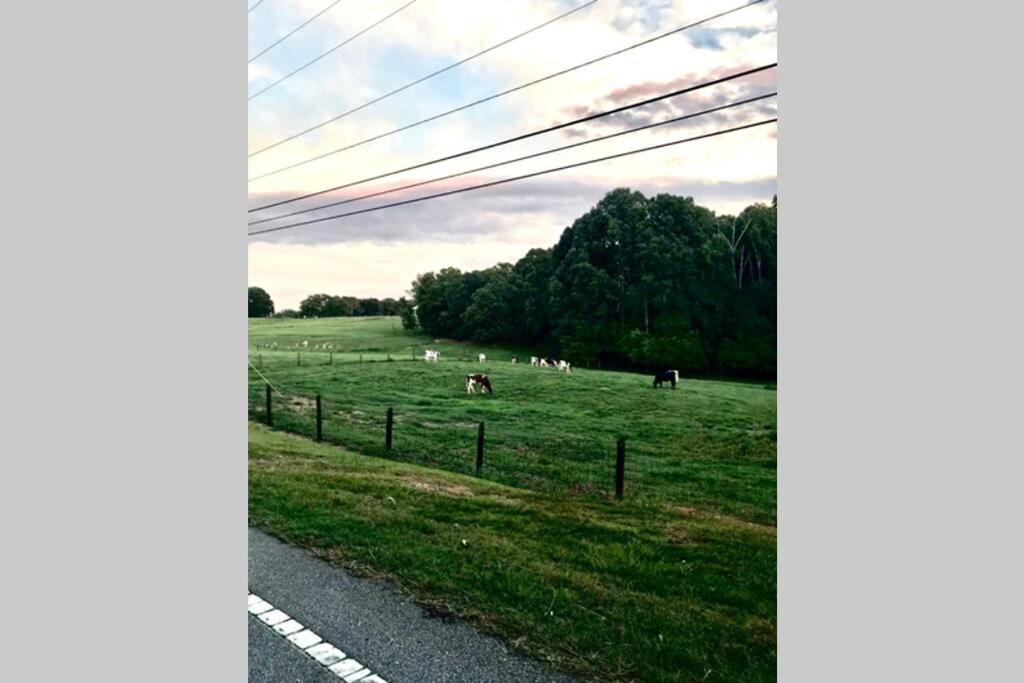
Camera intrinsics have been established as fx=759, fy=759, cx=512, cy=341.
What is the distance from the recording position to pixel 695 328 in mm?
2188

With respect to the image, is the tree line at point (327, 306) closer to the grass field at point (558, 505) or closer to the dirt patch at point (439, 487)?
the grass field at point (558, 505)

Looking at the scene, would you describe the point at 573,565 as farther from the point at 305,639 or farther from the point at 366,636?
the point at 305,639

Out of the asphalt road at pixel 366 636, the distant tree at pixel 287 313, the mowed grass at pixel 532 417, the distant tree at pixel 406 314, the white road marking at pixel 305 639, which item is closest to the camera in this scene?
the mowed grass at pixel 532 417

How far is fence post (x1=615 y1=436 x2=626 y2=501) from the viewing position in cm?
235

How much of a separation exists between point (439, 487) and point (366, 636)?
23.7 inches

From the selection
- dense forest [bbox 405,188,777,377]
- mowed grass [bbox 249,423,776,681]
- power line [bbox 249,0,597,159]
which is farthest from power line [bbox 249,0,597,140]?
mowed grass [bbox 249,423,776,681]

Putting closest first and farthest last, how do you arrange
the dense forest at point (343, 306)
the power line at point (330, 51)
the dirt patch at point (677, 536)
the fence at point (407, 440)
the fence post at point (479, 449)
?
the dirt patch at point (677, 536), the fence at point (407, 440), the fence post at point (479, 449), the power line at point (330, 51), the dense forest at point (343, 306)

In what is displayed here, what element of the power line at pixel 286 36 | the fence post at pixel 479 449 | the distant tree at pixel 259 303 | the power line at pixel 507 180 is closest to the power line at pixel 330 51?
the power line at pixel 286 36

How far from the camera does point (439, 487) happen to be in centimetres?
291

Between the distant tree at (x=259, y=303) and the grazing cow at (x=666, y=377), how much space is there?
214 cm

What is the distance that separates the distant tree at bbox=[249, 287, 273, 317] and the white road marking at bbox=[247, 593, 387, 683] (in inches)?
51.5

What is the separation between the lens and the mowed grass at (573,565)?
→ 6.73ft

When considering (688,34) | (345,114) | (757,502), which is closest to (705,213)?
(688,34)

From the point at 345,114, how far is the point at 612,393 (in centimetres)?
181
